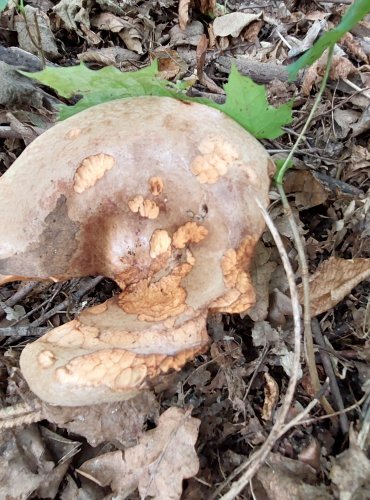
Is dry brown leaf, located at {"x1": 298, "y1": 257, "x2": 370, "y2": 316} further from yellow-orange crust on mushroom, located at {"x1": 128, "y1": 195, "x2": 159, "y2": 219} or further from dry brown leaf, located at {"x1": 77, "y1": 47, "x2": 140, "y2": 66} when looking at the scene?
dry brown leaf, located at {"x1": 77, "y1": 47, "x2": 140, "y2": 66}

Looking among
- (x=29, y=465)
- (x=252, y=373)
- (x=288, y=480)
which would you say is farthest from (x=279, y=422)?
(x=29, y=465)

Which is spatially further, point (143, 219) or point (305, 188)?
point (305, 188)

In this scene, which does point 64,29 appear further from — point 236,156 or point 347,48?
point 236,156

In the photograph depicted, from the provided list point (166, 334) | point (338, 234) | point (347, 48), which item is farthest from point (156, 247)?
point (347, 48)

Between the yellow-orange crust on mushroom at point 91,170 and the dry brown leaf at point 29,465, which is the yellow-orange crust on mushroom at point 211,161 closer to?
the yellow-orange crust on mushroom at point 91,170

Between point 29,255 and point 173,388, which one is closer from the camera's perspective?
point 29,255

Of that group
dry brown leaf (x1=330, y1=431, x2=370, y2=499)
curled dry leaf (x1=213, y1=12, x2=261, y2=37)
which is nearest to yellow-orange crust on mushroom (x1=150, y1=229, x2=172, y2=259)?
dry brown leaf (x1=330, y1=431, x2=370, y2=499)

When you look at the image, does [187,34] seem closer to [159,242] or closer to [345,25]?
[345,25]
